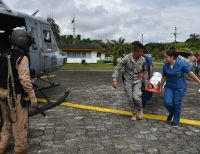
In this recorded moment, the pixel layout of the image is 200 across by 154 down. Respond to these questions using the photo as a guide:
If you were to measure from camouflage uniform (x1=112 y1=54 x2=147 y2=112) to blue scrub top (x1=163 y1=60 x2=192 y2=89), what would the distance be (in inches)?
30.3

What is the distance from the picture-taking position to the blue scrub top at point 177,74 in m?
6.70

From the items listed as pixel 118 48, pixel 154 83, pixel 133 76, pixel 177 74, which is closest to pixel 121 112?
pixel 154 83

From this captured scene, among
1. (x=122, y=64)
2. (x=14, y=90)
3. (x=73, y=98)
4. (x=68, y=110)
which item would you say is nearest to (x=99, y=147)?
(x=14, y=90)

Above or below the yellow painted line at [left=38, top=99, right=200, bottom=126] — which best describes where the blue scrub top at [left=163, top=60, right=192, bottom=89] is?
above

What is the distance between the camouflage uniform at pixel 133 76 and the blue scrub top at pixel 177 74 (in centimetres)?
77

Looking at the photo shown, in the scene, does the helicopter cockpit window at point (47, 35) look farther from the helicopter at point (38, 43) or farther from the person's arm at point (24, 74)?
the person's arm at point (24, 74)

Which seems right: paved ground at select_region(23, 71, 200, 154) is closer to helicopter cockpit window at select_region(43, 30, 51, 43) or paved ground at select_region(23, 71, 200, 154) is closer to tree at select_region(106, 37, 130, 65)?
helicopter cockpit window at select_region(43, 30, 51, 43)

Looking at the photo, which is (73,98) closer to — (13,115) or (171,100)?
(171,100)

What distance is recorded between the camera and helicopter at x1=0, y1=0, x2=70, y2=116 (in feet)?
29.7

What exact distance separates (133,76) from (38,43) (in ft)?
12.3

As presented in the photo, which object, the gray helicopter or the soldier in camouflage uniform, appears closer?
the soldier in camouflage uniform

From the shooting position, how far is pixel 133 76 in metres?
7.40

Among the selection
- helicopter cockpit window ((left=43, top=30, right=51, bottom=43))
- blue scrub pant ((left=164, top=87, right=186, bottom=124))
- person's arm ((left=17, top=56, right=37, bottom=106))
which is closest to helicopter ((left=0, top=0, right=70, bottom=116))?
helicopter cockpit window ((left=43, top=30, right=51, bottom=43))

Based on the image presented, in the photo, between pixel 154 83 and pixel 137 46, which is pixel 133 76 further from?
pixel 154 83
